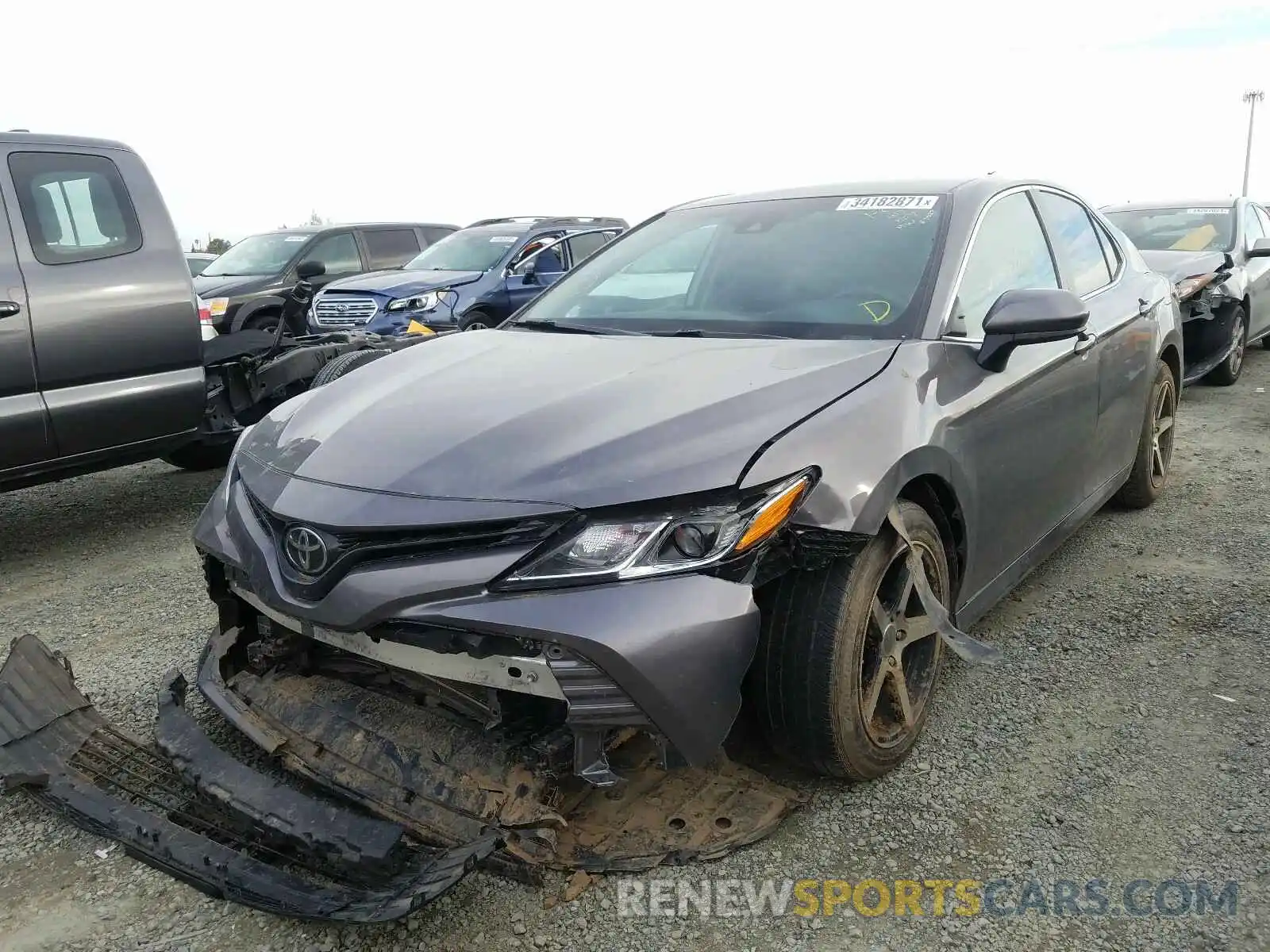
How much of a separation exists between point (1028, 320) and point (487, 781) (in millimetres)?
1886

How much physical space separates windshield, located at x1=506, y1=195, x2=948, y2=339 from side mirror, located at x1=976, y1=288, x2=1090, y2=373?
0.23 m

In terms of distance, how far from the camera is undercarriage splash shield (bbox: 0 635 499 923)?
1.93 metres

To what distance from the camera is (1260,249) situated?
8.12m

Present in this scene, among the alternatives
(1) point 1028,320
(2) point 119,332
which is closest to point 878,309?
(1) point 1028,320

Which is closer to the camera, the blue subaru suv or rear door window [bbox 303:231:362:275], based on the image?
the blue subaru suv

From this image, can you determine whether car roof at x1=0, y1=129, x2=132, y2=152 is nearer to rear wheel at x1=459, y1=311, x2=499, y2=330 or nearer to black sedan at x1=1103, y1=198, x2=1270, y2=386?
rear wheel at x1=459, y1=311, x2=499, y2=330

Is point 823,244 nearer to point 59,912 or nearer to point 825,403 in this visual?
point 825,403

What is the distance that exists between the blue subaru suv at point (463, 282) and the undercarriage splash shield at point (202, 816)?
19.6 ft

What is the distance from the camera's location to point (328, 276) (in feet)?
36.1

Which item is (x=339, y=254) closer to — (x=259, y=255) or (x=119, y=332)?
(x=259, y=255)

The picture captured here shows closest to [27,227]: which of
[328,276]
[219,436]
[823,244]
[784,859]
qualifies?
[219,436]

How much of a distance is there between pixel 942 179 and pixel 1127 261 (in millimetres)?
1548

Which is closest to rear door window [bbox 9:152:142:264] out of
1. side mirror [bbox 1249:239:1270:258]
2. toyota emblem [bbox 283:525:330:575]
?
toyota emblem [bbox 283:525:330:575]

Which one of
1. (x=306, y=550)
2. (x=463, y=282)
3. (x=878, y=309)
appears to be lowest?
(x=463, y=282)
